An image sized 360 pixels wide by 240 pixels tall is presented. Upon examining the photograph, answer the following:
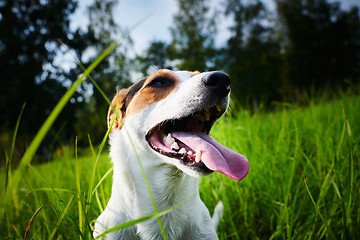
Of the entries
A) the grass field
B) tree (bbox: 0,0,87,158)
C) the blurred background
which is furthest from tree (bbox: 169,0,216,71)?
the grass field

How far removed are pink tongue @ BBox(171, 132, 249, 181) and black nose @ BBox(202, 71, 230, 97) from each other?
33 cm

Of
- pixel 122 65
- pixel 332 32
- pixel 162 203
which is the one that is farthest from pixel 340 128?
pixel 332 32

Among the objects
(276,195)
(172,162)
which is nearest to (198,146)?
(172,162)

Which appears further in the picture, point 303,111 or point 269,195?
point 303,111

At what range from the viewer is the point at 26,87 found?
1218 centimetres

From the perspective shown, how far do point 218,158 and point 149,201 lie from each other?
1.77 feet

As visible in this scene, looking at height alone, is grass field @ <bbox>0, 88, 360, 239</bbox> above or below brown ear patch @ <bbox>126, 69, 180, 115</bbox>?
below

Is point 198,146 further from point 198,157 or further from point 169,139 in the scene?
point 169,139

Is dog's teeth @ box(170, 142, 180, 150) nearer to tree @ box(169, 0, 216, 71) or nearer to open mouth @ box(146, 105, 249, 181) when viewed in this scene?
open mouth @ box(146, 105, 249, 181)

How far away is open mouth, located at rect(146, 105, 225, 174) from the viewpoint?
3.94ft

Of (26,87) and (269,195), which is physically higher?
(26,87)

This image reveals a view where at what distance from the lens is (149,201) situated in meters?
1.27

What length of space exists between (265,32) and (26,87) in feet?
68.5

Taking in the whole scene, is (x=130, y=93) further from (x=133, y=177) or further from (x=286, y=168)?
(x=286, y=168)
